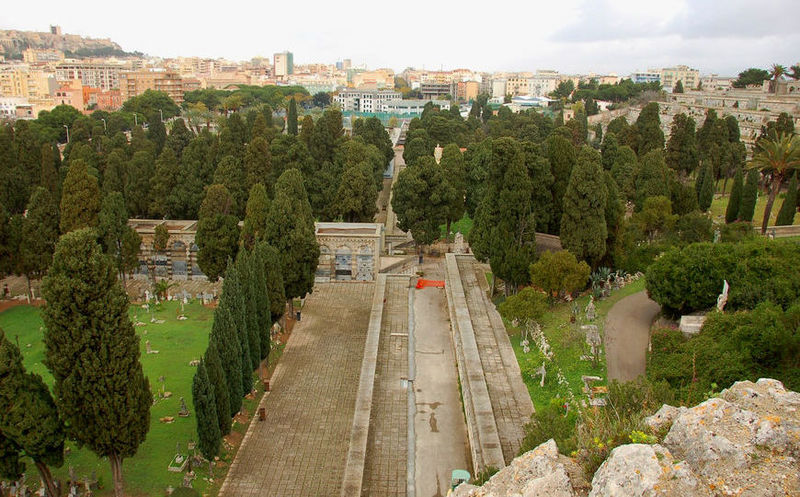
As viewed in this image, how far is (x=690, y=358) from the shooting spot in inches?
615

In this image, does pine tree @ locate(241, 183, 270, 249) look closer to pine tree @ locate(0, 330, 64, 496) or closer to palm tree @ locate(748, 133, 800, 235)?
pine tree @ locate(0, 330, 64, 496)

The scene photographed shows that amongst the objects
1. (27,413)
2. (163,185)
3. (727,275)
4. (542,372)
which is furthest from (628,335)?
(163,185)

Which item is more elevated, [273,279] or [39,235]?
[39,235]

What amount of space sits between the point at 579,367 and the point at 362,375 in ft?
21.8

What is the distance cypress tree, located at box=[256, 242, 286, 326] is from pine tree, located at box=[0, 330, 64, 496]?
1005 cm

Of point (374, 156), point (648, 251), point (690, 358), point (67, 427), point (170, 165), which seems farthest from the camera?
point (374, 156)

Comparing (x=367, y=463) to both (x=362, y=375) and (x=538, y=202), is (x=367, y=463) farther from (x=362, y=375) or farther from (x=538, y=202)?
(x=538, y=202)

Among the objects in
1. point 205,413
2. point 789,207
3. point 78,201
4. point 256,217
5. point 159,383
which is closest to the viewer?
point 205,413

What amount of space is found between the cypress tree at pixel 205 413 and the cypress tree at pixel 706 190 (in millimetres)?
30829

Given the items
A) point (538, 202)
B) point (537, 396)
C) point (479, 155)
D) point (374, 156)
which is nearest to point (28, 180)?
point (374, 156)

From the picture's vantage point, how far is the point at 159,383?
2106cm

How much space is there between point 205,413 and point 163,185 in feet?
78.9

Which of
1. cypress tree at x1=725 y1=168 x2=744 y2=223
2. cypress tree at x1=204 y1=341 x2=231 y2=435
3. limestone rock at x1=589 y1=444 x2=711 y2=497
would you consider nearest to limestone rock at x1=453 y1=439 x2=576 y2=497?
limestone rock at x1=589 y1=444 x2=711 y2=497

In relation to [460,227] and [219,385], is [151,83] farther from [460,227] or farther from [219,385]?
[219,385]
